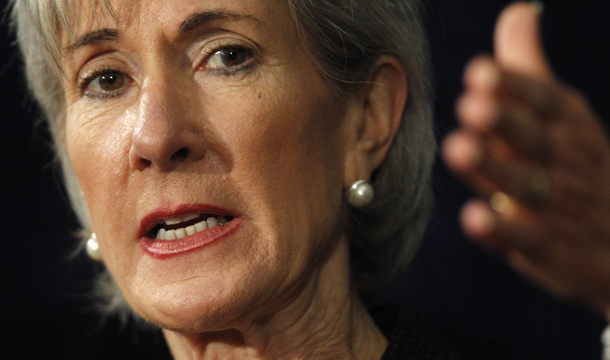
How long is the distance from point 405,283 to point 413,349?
2.95ft

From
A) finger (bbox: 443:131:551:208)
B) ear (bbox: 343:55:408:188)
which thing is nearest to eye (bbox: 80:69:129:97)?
ear (bbox: 343:55:408:188)

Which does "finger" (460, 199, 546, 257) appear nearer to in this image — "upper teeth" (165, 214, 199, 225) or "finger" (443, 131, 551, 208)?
"finger" (443, 131, 551, 208)

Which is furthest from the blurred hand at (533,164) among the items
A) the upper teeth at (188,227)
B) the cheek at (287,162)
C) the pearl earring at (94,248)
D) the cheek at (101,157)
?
the pearl earring at (94,248)

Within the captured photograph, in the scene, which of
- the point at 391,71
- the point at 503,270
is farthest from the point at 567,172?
the point at 503,270

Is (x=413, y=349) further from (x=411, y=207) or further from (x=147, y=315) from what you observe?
(x=147, y=315)

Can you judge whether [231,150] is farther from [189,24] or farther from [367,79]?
[367,79]

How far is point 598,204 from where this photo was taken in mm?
1024

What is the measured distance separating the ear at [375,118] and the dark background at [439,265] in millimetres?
575

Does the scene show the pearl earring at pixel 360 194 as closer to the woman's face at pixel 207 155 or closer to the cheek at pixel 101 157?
the woman's face at pixel 207 155

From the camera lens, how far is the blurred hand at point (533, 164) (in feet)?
2.99

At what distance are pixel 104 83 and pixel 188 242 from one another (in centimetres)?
46

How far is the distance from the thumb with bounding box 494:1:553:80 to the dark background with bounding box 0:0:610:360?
1.25m

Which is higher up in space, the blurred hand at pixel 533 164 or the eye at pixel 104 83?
the eye at pixel 104 83

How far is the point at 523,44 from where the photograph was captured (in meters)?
1.00
